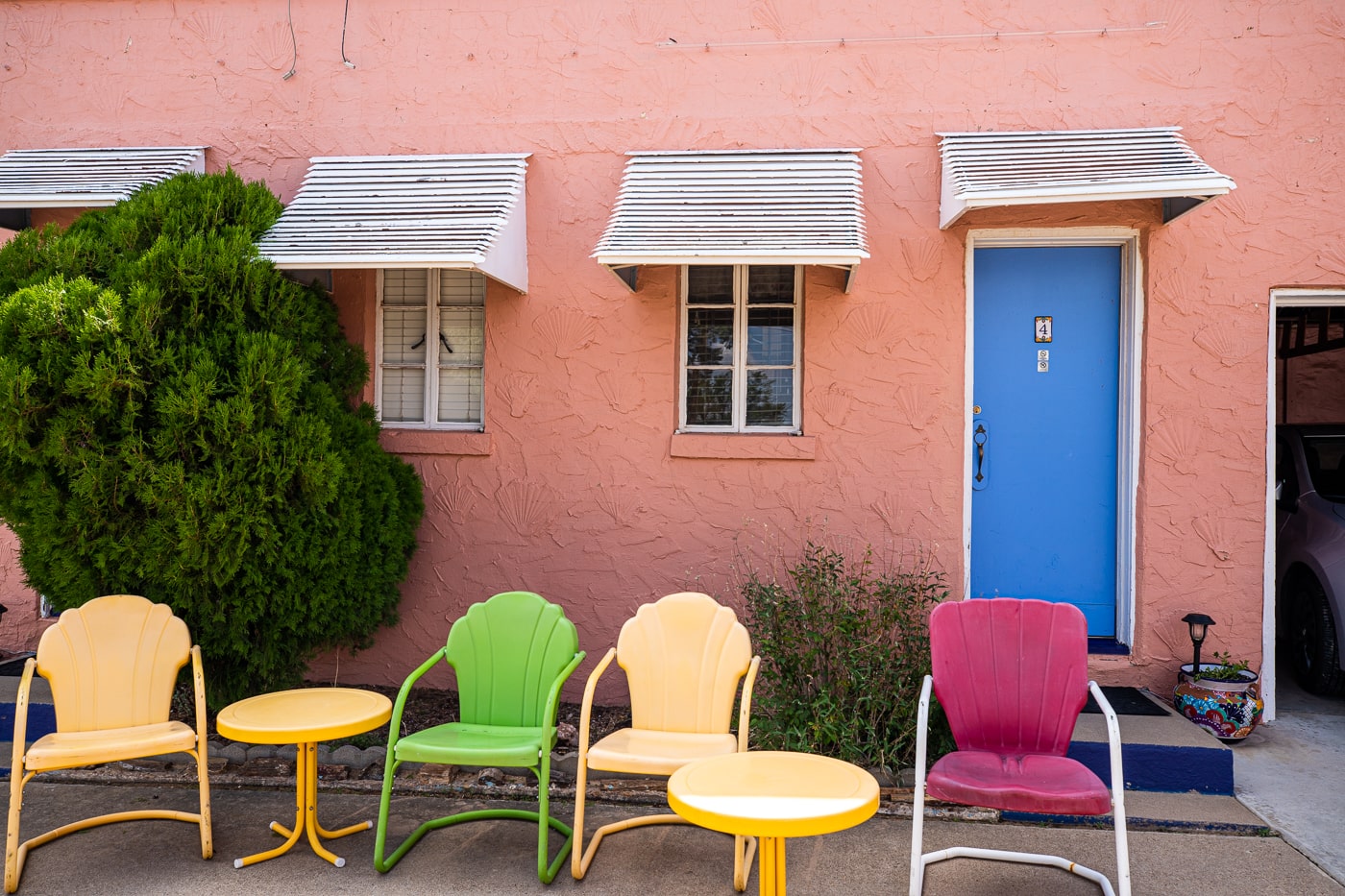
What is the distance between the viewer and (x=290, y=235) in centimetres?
515

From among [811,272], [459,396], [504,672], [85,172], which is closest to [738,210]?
[811,272]

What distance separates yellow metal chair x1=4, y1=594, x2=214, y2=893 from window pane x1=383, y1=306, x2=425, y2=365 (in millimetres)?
2181

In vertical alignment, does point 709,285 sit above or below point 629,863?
above

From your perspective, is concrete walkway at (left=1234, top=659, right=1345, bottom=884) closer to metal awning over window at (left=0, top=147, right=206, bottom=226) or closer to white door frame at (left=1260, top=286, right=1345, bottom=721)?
white door frame at (left=1260, top=286, right=1345, bottom=721)

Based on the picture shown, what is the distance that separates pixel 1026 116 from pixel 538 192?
278 centimetres

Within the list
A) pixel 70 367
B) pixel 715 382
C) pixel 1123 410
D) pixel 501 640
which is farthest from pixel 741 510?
pixel 70 367

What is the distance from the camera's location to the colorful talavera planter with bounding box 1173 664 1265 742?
4926mm

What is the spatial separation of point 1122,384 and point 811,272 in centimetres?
186

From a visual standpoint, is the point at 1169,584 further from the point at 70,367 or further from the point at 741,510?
the point at 70,367

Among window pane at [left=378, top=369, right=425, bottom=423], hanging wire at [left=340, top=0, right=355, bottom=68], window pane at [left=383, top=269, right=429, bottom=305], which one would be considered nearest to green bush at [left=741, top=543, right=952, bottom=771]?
window pane at [left=378, top=369, right=425, bottom=423]

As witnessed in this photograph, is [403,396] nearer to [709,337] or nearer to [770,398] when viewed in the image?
[709,337]

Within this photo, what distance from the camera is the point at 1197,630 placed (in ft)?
16.9

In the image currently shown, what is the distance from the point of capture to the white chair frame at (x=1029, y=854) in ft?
10.8

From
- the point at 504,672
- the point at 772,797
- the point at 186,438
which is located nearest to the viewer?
the point at 772,797
